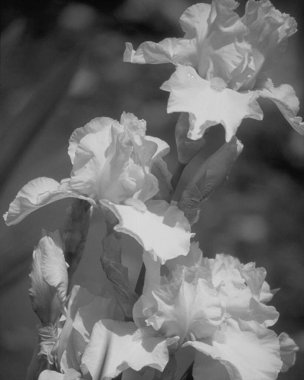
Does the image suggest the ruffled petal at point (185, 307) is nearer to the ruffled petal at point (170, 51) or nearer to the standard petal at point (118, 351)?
Answer: the standard petal at point (118, 351)

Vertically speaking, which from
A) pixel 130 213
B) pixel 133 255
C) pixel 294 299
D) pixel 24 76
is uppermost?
pixel 130 213

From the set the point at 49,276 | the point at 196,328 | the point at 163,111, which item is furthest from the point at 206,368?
the point at 163,111

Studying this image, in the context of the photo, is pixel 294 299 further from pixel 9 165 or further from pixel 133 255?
pixel 9 165

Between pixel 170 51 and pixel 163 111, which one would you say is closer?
pixel 170 51

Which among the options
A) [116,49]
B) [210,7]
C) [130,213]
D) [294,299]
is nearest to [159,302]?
[130,213]

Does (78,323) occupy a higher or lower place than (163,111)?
higher

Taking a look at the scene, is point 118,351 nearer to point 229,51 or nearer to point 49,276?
point 49,276

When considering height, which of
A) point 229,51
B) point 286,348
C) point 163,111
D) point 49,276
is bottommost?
point 163,111
